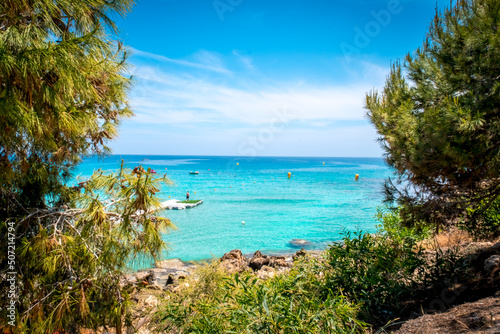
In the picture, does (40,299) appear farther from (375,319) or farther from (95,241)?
(375,319)

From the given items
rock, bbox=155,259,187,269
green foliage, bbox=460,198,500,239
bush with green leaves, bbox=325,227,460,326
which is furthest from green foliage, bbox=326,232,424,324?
rock, bbox=155,259,187,269

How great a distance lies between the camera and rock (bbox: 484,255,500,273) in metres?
3.75

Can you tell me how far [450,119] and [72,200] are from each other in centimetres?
533

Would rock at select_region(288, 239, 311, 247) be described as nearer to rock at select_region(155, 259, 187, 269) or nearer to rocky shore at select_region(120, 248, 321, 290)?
rocky shore at select_region(120, 248, 321, 290)

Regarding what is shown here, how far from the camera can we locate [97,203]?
390 cm

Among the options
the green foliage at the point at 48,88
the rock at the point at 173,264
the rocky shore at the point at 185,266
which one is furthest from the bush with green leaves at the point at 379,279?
the rock at the point at 173,264

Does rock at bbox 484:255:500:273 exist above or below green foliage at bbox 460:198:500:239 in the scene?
below

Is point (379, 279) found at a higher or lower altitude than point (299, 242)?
higher

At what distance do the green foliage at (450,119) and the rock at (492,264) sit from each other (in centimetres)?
84

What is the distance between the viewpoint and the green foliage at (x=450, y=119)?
353cm

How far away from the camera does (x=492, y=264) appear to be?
12.4ft

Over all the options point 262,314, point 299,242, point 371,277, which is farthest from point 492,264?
point 299,242

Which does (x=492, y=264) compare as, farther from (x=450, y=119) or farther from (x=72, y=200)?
(x=72, y=200)

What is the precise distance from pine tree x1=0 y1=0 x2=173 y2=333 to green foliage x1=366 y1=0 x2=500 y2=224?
3.83 meters
